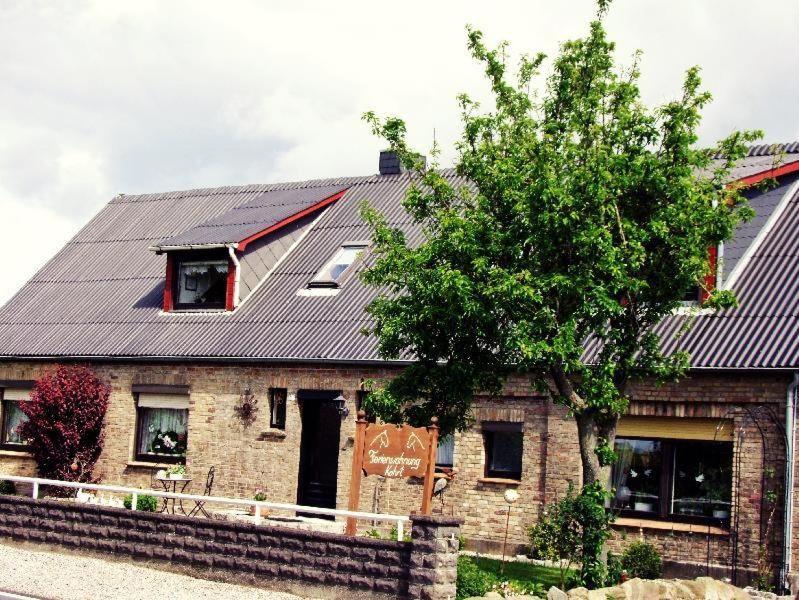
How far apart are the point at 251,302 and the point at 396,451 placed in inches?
452

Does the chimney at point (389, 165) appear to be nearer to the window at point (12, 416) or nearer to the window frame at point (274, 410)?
the window frame at point (274, 410)

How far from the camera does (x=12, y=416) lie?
3009 cm

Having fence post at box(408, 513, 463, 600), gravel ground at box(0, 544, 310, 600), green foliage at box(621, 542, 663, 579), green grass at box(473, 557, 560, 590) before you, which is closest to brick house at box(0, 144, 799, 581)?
green foliage at box(621, 542, 663, 579)

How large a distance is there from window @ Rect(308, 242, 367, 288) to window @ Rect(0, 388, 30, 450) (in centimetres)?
827

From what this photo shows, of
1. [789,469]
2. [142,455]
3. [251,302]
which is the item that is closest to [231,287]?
[251,302]

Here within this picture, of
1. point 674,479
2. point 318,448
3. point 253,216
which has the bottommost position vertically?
point 674,479

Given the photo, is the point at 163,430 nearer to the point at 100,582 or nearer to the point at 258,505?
the point at 100,582

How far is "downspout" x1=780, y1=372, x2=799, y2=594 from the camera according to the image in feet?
60.7

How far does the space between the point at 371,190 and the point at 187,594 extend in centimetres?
1621

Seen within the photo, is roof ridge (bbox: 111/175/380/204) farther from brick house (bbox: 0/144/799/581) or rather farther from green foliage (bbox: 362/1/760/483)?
green foliage (bbox: 362/1/760/483)

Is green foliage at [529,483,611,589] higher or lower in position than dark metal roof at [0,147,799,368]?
lower

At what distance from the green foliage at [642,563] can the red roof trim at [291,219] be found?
1262cm

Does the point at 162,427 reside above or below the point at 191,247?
below

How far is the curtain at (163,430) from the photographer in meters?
26.9
